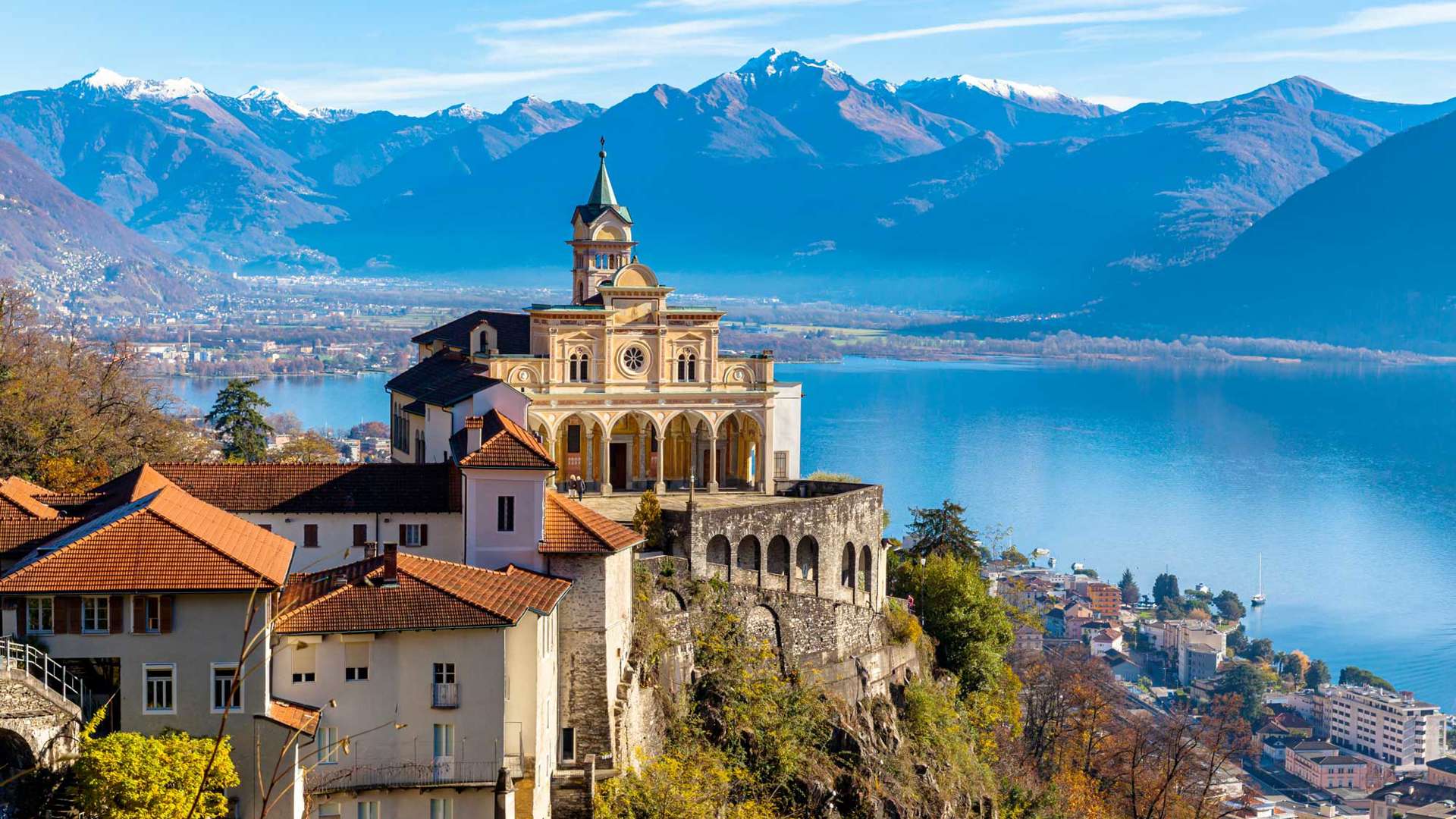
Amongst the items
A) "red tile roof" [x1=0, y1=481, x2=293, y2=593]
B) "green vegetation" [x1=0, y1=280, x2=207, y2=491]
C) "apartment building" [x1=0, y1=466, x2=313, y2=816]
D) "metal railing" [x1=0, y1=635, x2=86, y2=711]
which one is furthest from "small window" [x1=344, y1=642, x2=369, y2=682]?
"green vegetation" [x1=0, y1=280, x2=207, y2=491]

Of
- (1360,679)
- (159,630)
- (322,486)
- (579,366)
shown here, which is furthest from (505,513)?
(1360,679)

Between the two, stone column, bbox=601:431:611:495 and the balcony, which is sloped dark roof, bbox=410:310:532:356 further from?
the balcony

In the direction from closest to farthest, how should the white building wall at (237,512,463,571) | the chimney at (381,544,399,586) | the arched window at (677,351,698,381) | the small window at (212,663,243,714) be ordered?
1. the small window at (212,663,243,714)
2. the chimney at (381,544,399,586)
3. the white building wall at (237,512,463,571)
4. the arched window at (677,351,698,381)

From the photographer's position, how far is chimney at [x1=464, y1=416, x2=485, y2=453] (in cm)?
3144

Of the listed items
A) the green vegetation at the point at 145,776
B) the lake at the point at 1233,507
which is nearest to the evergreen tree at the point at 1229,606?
the lake at the point at 1233,507

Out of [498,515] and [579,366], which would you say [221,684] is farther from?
[579,366]

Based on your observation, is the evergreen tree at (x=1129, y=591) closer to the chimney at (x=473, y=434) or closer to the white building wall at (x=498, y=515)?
the chimney at (x=473, y=434)

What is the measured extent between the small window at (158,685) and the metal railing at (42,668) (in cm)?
82

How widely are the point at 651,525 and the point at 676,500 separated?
7322 millimetres

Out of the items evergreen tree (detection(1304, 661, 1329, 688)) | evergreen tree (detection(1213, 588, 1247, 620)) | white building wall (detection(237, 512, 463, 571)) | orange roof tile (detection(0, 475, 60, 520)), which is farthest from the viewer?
evergreen tree (detection(1213, 588, 1247, 620))

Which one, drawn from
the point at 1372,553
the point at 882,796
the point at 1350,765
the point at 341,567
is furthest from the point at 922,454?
the point at 341,567

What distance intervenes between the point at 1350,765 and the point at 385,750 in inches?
2654

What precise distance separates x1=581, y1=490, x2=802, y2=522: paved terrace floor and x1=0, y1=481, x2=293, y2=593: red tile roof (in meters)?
17.2

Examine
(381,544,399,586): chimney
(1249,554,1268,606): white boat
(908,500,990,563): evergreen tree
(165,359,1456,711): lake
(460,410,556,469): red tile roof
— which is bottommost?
(1249,554,1268,606): white boat
